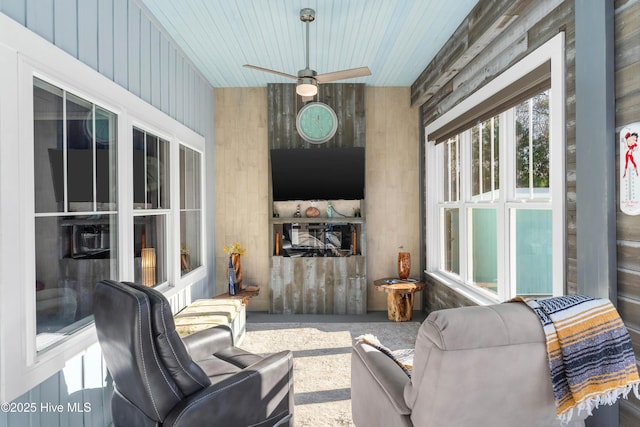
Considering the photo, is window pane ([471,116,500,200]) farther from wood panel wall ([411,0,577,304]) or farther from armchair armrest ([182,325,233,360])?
armchair armrest ([182,325,233,360])

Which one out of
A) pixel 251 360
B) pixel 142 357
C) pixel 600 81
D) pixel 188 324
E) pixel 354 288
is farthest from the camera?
pixel 354 288

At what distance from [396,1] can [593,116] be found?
6.25ft

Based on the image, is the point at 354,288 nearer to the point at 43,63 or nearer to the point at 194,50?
the point at 194,50

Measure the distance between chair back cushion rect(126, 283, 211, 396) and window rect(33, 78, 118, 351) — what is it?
25.5 inches

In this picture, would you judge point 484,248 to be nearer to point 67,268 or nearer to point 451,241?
point 451,241

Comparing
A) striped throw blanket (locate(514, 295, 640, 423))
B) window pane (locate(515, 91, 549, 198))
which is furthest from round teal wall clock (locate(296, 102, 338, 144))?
striped throw blanket (locate(514, 295, 640, 423))

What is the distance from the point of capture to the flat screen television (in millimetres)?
5234

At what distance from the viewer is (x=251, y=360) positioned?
2459 mm

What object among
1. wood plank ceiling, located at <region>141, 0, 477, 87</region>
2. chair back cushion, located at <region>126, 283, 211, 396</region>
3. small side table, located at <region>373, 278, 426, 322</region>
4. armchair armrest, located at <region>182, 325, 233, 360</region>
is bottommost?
small side table, located at <region>373, 278, 426, 322</region>

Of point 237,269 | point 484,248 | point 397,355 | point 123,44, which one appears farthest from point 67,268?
point 484,248

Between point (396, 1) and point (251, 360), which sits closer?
point (251, 360)

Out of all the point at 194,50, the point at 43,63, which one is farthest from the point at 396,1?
the point at 43,63

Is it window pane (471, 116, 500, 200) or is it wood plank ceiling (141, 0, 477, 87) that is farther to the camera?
window pane (471, 116, 500, 200)

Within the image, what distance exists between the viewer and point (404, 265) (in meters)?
5.25
